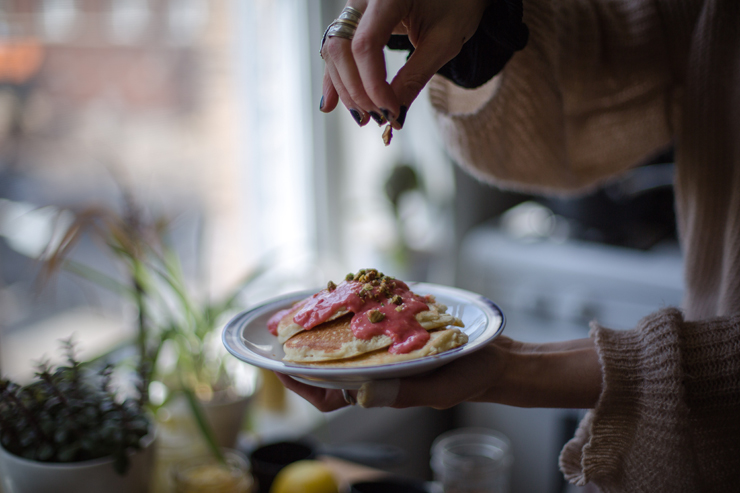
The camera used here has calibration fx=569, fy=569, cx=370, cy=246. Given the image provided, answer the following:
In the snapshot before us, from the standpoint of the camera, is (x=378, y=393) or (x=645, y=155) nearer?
(x=378, y=393)

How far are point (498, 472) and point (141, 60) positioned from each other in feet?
4.60

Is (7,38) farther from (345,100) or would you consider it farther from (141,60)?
(345,100)

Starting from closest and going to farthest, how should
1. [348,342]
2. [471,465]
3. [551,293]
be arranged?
1. [348,342]
2. [471,465]
3. [551,293]

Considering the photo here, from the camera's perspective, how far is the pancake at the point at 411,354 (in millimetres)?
643

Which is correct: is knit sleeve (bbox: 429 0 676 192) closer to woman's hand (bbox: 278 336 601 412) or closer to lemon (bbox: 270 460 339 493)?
woman's hand (bbox: 278 336 601 412)

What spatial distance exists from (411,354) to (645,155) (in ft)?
2.53

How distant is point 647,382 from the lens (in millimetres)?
694

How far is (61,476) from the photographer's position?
793mm

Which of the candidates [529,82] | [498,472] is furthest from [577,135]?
[498,472]

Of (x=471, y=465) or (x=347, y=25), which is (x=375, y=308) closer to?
(x=347, y=25)

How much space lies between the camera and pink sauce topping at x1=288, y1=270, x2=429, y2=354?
684mm

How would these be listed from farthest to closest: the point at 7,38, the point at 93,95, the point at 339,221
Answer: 1. the point at 339,221
2. the point at 93,95
3. the point at 7,38

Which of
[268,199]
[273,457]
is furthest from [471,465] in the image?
[268,199]

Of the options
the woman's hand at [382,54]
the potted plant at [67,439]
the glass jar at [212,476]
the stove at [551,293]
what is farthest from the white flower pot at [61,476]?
the stove at [551,293]
